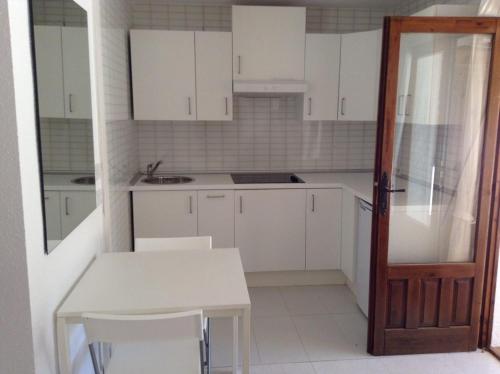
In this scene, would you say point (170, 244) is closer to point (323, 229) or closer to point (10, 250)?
point (10, 250)

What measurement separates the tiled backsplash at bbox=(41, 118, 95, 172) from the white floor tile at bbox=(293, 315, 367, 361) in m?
1.70

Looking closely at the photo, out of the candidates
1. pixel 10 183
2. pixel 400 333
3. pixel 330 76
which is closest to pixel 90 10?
pixel 10 183

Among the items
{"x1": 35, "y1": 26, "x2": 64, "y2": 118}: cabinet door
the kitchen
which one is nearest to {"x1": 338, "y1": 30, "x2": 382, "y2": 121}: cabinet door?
the kitchen

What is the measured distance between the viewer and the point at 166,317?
4.86 feet

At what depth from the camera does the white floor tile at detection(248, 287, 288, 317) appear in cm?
327

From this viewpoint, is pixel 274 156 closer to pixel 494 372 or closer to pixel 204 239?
pixel 204 239

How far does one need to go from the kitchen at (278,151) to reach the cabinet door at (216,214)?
0.04 ft

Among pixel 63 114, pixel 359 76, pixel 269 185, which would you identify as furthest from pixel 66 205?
pixel 359 76

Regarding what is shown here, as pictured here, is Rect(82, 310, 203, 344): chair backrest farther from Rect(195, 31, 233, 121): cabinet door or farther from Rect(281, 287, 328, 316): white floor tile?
Rect(195, 31, 233, 121): cabinet door

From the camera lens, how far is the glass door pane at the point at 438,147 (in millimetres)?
2557

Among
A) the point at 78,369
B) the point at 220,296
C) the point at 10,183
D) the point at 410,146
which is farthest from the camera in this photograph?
the point at 410,146

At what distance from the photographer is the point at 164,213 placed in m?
3.51

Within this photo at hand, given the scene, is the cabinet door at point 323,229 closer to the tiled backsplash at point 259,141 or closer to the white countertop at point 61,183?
the tiled backsplash at point 259,141

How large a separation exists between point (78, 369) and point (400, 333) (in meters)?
1.81
